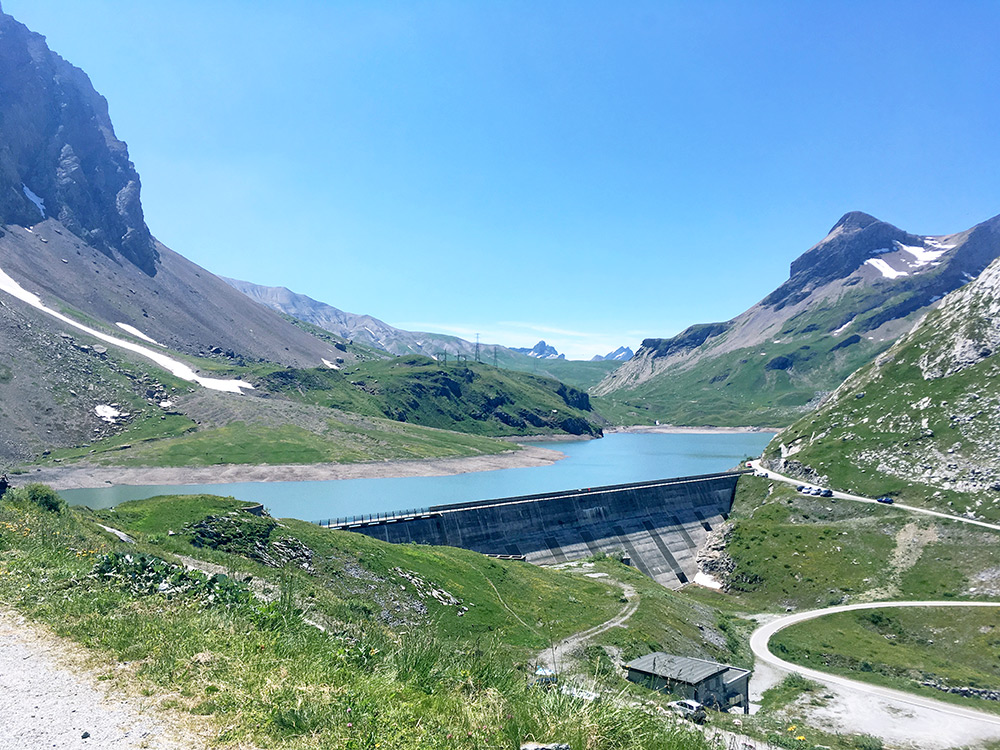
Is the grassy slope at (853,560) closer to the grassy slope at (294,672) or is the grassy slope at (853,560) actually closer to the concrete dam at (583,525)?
the concrete dam at (583,525)

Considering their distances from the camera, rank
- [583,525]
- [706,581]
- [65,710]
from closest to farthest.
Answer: [65,710] < [706,581] < [583,525]

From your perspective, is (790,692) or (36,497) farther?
(790,692)

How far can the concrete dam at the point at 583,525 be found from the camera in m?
82.8

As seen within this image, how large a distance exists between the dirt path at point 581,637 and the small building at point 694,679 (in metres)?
5.17

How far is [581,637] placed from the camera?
1871 inches

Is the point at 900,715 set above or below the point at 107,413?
below

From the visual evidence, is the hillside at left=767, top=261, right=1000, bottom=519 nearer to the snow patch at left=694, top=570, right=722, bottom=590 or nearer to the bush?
the snow patch at left=694, top=570, right=722, bottom=590

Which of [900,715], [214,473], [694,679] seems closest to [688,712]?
[694,679]

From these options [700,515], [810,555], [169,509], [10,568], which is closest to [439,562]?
[169,509]

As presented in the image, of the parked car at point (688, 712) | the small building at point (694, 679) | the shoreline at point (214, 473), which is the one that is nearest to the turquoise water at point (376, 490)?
the shoreline at point (214, 473)

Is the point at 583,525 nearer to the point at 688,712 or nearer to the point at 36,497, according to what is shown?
the point at 688,712

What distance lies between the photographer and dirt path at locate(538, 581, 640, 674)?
40.1 m

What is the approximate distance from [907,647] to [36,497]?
284ft

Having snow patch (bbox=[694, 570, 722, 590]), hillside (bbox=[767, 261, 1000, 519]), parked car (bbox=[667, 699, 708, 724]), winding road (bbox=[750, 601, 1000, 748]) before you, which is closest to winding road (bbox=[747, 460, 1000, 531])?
hillside (bbox=[767, 261, 1000, 519])
